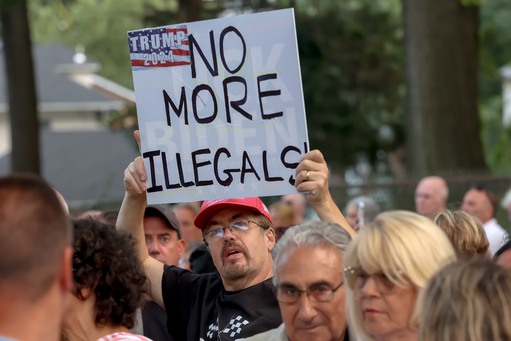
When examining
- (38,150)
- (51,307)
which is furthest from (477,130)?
(51,307)

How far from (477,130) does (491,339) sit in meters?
13.2

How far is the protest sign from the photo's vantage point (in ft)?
13.9

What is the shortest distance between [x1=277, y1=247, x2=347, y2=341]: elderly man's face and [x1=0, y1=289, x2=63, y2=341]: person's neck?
118cm

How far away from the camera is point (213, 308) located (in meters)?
4.48

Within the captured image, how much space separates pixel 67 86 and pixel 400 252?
151 ft

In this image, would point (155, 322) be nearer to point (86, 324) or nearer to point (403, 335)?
point (86, 324)

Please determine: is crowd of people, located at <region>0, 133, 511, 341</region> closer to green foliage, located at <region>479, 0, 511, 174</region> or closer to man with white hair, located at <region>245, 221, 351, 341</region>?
man with white hair, located at <region>245, 221, 351, 341</region>

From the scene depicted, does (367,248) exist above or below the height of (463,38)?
below

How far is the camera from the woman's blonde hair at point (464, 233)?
4242 mm

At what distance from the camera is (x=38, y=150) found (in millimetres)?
18969

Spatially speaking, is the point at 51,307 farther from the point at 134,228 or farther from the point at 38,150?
the point at 38,150

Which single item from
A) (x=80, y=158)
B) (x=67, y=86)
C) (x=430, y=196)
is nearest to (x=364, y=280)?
(x=430, y=196)

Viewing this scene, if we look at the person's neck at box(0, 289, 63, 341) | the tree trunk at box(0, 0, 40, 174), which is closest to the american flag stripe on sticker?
the person's neck at box(0, 289, 63, 341)

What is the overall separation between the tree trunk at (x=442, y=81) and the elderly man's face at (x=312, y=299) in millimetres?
11430
